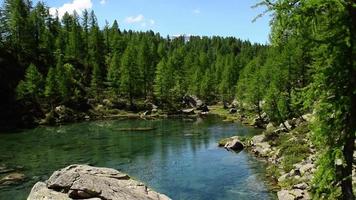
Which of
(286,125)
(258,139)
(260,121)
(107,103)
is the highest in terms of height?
(107,103)

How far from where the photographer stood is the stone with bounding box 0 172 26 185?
→ 4420cm

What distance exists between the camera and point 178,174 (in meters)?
48.5

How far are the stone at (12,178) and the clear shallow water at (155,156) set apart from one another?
0.97 meters

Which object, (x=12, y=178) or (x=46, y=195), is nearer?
(x=46, y=195)

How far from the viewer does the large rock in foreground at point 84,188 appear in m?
24.7

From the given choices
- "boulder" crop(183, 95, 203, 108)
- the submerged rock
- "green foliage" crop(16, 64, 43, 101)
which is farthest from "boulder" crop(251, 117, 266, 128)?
"green foliage" crop(16, 64, 43, 101)

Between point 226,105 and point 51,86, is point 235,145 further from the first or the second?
point 226,105

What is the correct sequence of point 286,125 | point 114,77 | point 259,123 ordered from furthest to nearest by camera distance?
point 114,77, point 259,123, point 286,125

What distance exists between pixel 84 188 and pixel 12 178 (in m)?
24.0

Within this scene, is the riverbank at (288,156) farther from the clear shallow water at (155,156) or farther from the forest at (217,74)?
the forest at (217,74)

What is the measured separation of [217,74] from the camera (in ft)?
499

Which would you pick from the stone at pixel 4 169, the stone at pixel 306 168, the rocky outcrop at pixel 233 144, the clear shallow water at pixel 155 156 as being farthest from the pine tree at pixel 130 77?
the stone at pixel 306 168

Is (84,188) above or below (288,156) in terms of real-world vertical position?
above

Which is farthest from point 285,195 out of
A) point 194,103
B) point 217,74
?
point 217,74
